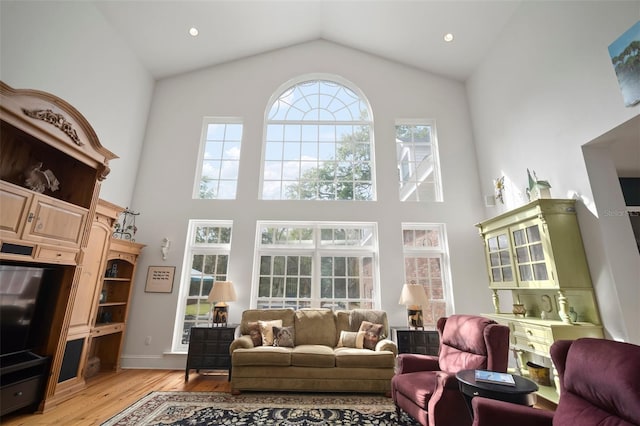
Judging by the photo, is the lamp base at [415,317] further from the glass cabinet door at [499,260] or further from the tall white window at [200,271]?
the tall white window at [200,271]

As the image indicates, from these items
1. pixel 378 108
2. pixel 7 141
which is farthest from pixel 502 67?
pixel 7 141

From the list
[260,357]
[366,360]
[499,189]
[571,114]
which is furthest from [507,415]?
[499,189]

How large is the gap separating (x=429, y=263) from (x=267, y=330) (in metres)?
2.80

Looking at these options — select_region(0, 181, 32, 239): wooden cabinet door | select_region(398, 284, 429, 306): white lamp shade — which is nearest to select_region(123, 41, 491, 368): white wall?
select_region(398, 284, 429, 306): white lamp shade

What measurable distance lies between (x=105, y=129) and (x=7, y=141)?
4.78 feet

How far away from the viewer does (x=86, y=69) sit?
12.9 ft

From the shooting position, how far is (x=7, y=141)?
9.56 feet

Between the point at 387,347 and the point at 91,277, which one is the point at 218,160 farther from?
the point at 387,347

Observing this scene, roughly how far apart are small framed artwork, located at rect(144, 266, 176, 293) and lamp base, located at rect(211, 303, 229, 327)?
3.18 ft

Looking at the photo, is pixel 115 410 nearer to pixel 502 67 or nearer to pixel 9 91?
pixel 9 91

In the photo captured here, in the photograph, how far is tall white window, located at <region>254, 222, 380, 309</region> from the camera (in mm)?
4559

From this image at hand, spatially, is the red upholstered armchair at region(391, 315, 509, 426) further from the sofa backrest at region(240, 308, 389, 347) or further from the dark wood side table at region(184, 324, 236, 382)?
the dark wood side table at region(184, 324, 236, 382)

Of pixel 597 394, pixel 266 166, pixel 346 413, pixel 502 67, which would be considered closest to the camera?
pixel 597 394

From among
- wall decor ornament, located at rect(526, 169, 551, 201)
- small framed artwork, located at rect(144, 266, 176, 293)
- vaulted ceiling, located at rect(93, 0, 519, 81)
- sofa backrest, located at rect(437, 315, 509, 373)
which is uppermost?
vaulted ceiling, located at rect(93, 0, 519, 81)
